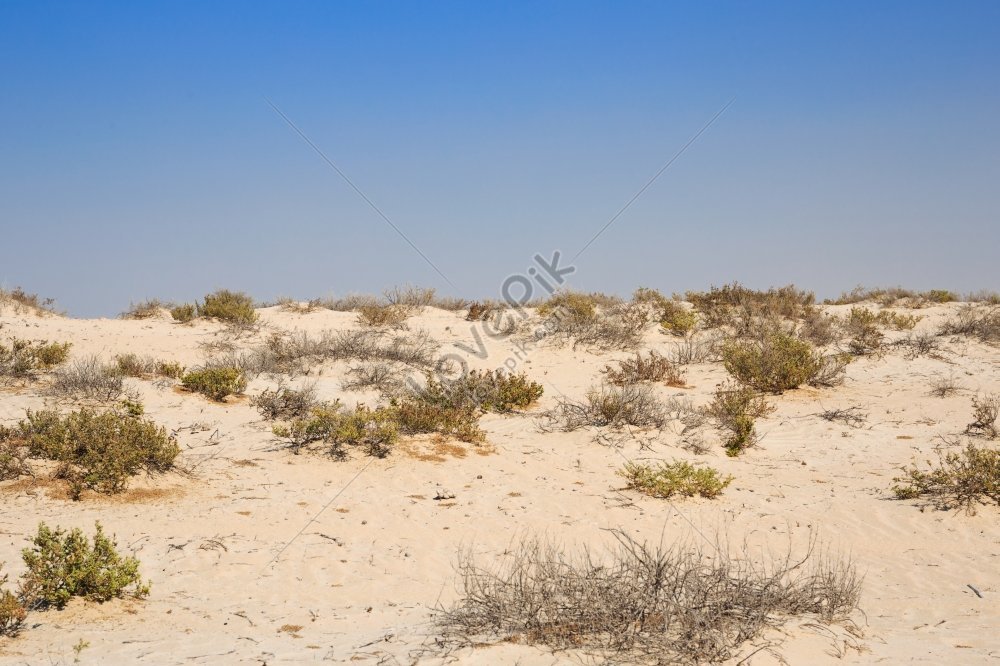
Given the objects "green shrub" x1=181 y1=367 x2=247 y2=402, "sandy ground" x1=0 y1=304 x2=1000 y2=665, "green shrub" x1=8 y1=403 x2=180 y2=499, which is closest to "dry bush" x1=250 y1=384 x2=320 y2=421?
"sandy ground" x1=0 y1=304 x2=1000 y2=665

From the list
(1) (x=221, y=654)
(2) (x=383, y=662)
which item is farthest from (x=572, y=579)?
(1) (x=221, y=654)

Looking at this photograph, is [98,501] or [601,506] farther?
[601,506]

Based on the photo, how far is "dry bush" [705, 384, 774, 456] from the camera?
31.3 ft

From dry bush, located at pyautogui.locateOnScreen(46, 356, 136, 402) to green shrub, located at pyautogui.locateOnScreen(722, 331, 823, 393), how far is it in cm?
1028

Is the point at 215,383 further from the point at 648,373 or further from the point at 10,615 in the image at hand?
the point at 648,373

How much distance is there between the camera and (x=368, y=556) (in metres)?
5.95

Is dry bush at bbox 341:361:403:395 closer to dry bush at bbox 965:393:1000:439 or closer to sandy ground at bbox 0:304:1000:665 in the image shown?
sandy ground at bbox 0:304:1000:665

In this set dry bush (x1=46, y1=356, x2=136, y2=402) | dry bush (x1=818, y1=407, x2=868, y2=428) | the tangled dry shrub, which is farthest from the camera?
the tangled dry shrub

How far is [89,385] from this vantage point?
10164 millimetres

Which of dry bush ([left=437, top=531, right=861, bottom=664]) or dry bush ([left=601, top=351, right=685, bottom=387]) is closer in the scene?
dry bush ([left=437, top=531, right=861, bottom=664])

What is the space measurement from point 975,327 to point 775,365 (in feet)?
24.7

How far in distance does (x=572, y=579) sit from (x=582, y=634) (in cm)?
41

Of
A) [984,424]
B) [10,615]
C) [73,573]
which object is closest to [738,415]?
[984,424]

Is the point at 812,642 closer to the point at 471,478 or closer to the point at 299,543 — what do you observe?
the point at 299,543
